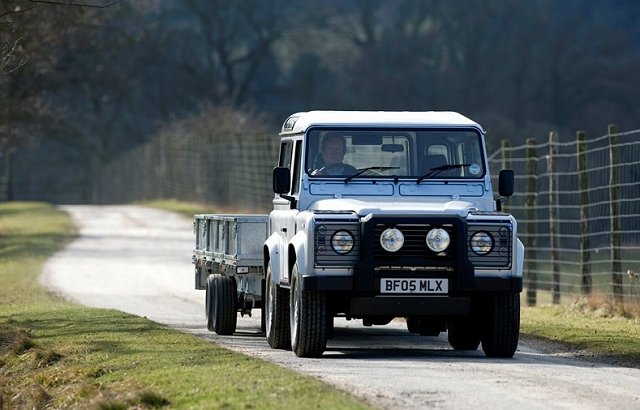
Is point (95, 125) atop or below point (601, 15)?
below

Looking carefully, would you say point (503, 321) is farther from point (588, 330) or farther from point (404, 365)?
point (588, 330)

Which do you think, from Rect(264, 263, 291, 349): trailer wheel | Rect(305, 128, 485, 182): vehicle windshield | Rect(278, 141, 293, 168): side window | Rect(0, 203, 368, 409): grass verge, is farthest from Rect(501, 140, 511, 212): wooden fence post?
Rect(264, 263, 291, 349): trailer wheel

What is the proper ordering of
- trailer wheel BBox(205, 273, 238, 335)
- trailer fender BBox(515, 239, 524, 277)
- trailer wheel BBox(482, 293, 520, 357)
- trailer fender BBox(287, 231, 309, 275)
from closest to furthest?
trailer fender BBox(287, 231, 309, 275) < trailer fender BBox(515, 239, 524, 277) < trailer wheel BBox(482, 293, 520, 357) < trailer wheel BBox(205, 273, 238, 335)

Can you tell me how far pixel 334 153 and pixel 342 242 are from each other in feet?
5.35

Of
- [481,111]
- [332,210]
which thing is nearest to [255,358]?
[332,210]

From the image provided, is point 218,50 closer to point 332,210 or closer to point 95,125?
point 95,125

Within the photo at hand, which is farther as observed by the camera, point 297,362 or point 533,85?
point 533,85

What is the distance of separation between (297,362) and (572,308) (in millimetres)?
8308

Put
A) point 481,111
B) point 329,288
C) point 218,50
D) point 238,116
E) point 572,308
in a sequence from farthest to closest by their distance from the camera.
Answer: point 218,50 → point 481,111 → point 238,116 → point 572,308 → point 329,288

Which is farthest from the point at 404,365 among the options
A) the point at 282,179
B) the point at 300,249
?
the point at 282,179

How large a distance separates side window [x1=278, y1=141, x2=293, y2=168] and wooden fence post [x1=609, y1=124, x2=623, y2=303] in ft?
19.8

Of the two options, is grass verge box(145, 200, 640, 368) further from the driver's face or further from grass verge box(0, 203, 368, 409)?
grass verge box(0, 203, 368, 409)

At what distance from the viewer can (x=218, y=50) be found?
290 ft

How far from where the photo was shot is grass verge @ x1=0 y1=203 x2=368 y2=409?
11203 mm
